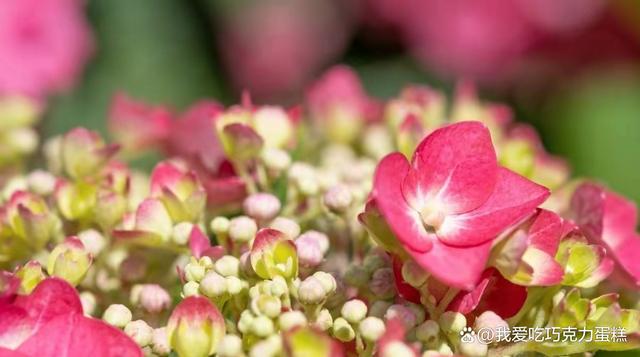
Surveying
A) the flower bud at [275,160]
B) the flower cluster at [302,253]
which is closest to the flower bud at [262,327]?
the flower cluster at [302,253]

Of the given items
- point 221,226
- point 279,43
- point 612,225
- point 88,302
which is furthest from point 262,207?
point 279,43

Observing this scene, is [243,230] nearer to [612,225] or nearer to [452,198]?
[452,198]

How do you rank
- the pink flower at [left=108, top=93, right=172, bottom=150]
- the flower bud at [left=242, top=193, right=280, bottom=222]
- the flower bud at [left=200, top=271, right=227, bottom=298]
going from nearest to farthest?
the flower bud at [left=200, top=271, right=227, bottom=298] < the flower bud at [left=242, top=193, right=280, bottom=222] < the pink flower at [left=108, top=93, right=172, bottom=150]

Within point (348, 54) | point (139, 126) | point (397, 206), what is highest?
point (397, 206)

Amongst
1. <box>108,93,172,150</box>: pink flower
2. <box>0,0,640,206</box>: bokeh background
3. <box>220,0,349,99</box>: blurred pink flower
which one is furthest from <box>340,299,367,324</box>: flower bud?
<box>220,0,349,99</box>: blurred pink flower

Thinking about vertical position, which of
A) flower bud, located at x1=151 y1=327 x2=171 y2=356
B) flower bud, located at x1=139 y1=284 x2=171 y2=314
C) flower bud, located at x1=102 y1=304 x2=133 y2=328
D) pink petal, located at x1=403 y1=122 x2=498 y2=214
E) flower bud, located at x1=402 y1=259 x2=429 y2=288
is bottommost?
flower bud, located at x1=139 y1=284 x2=171 y2=314

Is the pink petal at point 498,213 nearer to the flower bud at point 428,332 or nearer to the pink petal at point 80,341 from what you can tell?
the flower bud at point 428,332

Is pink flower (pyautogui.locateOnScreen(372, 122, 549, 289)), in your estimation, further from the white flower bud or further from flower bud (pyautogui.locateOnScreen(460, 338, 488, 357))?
the white flower bud
